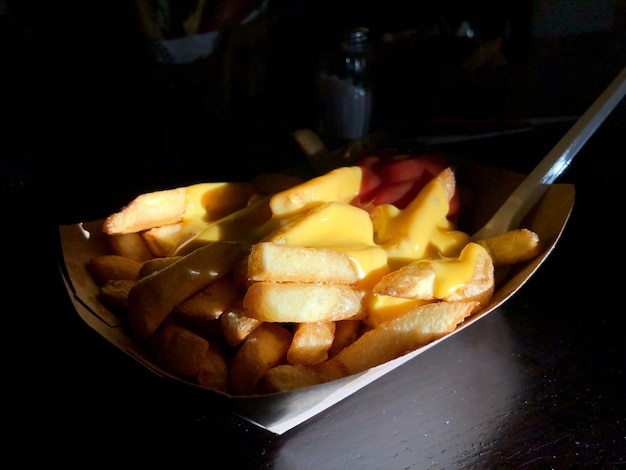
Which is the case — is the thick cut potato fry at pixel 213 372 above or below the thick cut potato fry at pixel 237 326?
below

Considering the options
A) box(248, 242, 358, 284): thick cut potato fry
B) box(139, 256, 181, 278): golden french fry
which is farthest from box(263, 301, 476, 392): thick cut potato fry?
box(139, 256, 181, 278): golden french fry

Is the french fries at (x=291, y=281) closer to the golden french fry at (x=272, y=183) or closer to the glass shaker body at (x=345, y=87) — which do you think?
the golden french fry at (x=272, y=183)

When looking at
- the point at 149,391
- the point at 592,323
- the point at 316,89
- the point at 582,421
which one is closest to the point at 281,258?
the point at 149,391

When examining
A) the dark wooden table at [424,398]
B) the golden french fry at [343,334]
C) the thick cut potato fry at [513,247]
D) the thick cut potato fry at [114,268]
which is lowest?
the dark wooden table at [424,398]

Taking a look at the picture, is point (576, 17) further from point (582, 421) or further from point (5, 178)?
point (5, 178)

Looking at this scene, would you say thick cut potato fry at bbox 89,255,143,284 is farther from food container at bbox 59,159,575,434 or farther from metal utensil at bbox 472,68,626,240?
metal utensil at bbox 472,68,626,240

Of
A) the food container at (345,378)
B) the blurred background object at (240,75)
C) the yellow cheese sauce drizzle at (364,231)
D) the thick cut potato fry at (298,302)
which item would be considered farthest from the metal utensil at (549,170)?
the thick cut potato fry at (298,302)

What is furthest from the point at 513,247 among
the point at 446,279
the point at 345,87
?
the point at 345,87

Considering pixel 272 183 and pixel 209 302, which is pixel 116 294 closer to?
pixel 209 302
